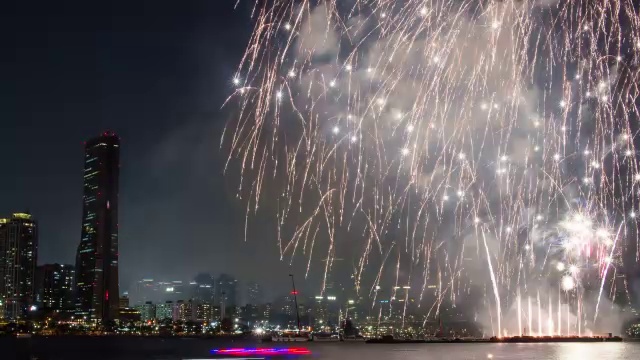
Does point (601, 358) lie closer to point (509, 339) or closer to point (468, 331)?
point (509, 339)

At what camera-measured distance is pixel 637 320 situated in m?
121

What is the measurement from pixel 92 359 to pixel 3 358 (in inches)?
402

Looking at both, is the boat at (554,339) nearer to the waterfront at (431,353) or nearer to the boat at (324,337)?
the waterfront at (431,353)

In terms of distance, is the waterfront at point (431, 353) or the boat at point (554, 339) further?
the boat at point (554, 339)

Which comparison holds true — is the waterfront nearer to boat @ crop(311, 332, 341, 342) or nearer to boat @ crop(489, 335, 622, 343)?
boat @ crop(489, 335, 622, 343)

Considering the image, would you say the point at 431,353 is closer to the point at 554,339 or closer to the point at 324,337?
the point at 554,339

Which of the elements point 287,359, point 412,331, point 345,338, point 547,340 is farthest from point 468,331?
point 287,359

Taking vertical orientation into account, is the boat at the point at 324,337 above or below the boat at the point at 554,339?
below

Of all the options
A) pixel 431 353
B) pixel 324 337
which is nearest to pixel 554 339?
pixel 431 353

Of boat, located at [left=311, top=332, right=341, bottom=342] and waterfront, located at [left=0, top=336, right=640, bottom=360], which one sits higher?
waterfront, located at [left=0, top=336, right=640, bottom=360]

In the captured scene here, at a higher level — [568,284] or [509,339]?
[568,284]

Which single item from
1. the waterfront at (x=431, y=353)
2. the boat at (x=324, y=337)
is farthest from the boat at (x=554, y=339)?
the boat at (x=324, y=337)

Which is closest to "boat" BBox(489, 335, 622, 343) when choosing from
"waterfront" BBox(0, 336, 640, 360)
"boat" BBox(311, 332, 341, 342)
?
"waterfront" BBox(0, 336, 640, 360)

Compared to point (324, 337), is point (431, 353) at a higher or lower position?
higher
